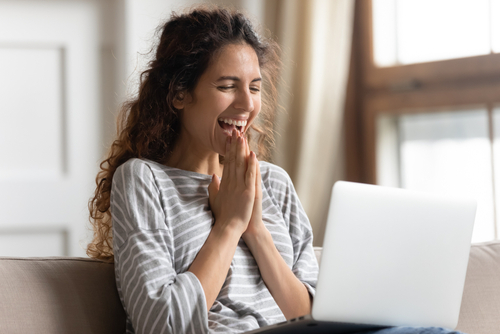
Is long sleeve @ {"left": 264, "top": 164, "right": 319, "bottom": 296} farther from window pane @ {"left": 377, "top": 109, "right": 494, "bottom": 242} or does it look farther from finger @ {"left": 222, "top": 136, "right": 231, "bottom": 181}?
window pane @ {"left": 377, "top": 109, "right": 494, "bottom": 242}

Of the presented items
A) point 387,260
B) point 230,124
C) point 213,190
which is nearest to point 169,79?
point 230,124

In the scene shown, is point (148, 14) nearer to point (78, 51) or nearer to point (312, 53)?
point (78, 51)

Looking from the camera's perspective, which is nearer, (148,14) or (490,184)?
Result: (490,184)

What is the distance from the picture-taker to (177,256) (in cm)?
117

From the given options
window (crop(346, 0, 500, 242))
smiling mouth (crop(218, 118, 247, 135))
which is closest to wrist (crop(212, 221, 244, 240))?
smiling mouth (crop(218, 118, 247, 135))

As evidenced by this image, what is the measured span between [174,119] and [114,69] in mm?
1371

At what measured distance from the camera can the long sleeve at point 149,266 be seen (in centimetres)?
104

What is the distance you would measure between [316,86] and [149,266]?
1668 millimetres

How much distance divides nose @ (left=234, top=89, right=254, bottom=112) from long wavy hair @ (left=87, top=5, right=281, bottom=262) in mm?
105

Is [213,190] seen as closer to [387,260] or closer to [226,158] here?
[226,158]

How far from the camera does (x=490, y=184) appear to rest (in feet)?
7.14

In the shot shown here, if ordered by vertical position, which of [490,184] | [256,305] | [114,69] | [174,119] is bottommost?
[256,305]

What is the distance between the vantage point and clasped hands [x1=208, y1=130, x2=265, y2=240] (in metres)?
1.21

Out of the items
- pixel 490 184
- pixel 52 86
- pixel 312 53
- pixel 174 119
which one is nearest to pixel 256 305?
pixel 174 119
